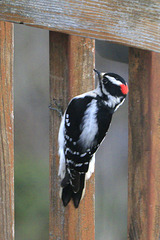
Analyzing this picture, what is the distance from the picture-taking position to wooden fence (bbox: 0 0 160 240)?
1289 mm

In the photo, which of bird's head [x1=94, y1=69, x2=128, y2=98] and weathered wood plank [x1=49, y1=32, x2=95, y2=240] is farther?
bird's head [x1=94, y1=69, x2=128, y2=98]

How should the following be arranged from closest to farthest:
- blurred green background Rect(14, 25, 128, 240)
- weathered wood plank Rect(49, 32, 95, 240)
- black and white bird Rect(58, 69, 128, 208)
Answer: weathered wood plank Rect(49, 32, 95, 240)
black and white bird Rect(58, 69, 128, 208)
blurred green background Rect(14, 25, 128, 240)

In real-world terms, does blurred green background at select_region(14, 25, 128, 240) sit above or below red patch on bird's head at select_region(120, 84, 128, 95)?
below

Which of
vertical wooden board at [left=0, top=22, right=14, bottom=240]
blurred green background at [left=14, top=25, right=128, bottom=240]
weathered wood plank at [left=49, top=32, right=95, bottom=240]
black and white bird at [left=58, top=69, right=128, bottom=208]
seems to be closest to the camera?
vertical wooden board at [left=0, top=22, right=14, bottom=240]

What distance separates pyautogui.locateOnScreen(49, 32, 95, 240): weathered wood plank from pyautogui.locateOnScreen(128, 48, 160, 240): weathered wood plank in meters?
0.18

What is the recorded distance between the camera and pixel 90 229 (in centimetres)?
→ 157

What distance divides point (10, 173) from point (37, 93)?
169cm

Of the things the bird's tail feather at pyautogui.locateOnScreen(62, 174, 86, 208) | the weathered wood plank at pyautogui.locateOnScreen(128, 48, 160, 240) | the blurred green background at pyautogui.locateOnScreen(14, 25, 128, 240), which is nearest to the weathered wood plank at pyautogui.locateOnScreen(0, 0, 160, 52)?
the weathered wood plank at pyautogui.locateOnScreen(128, 48, 160, 240)

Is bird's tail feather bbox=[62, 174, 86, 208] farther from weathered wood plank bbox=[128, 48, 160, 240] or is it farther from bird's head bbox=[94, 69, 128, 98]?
bird's head bbox=[94, 69, 128, 98]

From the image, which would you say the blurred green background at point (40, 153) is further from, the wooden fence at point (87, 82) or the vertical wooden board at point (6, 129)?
the vertical wooden board at point (6, 129)

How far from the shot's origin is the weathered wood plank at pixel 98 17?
1194 mm

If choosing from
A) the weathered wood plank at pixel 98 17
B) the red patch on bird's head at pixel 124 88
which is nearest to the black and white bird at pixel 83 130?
the red patch on bird's head at pixel 124 88

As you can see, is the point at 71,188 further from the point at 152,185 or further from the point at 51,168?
the point at 152,185

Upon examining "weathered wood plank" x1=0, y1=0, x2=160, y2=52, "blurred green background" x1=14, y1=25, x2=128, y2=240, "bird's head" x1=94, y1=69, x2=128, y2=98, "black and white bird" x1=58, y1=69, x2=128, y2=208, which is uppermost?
"weathered wood plank" x1=0, y1=0, x2=160, y2=52
